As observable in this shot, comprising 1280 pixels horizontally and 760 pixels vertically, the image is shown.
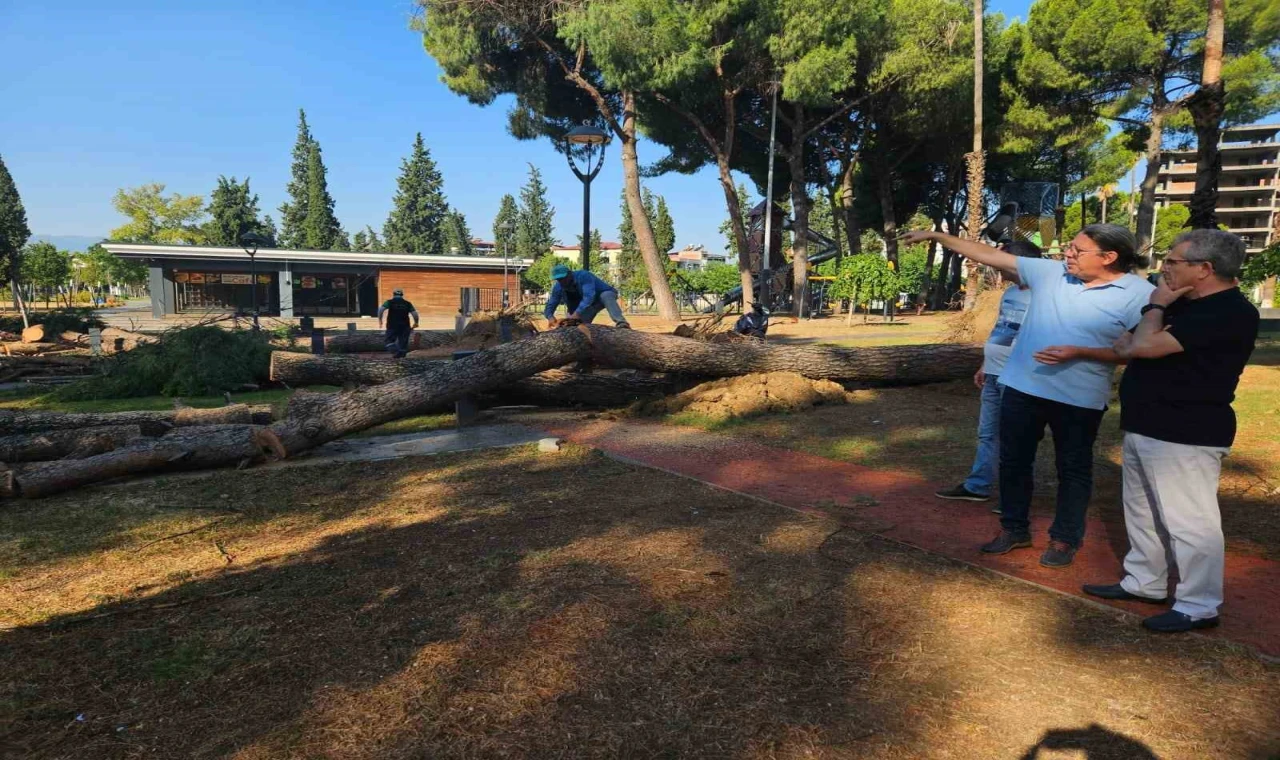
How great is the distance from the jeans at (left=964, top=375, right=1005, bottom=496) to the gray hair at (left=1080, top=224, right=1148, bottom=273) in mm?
1249

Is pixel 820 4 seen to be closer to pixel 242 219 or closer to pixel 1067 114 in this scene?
pixel 1067 114

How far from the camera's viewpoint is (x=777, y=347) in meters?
8.74

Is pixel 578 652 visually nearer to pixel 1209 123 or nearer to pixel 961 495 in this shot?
pixel 961 495

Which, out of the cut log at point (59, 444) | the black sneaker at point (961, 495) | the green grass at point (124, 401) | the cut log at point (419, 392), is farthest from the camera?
the green grass at point (124, 401)

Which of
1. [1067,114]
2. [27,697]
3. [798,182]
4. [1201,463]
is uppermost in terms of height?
[1067,114]

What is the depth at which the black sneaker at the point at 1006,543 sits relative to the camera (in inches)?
139

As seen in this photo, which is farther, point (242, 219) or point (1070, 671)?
point (242, 219)

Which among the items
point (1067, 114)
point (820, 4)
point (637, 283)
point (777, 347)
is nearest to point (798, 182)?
point (820, 4)

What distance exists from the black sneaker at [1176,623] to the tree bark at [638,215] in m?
17.8

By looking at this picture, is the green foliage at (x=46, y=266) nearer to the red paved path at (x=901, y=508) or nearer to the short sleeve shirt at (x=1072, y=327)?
the red paved path at (x=901, y=508)

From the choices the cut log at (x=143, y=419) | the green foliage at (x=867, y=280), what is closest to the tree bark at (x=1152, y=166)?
the green foliage at (x=867, y=280)

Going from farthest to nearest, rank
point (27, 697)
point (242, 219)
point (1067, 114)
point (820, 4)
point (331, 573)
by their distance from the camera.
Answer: point (242, 219)
point (1067, 114)
point (820, 4)
point (331, 573)
point (27, 697)

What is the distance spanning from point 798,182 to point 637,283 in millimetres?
13860

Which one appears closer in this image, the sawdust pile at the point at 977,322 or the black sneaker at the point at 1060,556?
the black sneaker at the point at 1060,556
